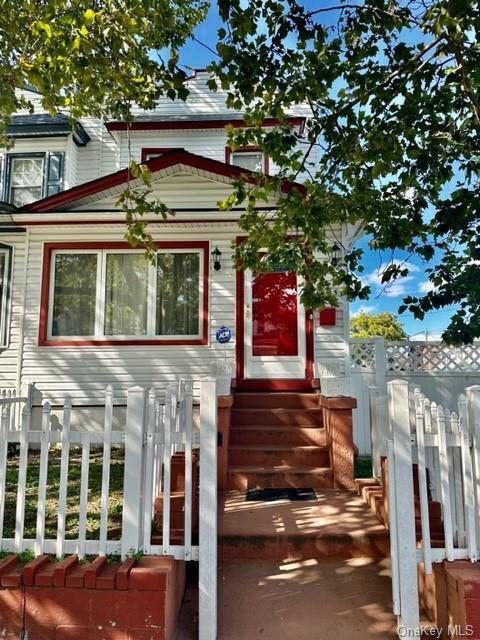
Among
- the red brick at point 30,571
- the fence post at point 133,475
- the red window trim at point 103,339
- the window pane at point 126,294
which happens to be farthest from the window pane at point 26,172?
the red brick at point 30,571

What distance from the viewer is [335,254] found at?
22.9 feet

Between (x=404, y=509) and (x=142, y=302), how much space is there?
577 centimetres

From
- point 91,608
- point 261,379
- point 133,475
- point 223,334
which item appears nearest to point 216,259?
point 223,334

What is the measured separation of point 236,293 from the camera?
23.6 ft

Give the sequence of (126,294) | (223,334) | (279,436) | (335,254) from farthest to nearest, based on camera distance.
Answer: (126,294) < (223,334) < (335,254) < (279,436)

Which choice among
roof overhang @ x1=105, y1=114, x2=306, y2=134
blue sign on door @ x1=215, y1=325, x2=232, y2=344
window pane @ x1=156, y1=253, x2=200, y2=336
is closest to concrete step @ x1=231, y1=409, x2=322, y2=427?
blue sign on door @ x1=215, y1=325, x2=232, y2=344

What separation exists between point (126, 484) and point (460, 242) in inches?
183

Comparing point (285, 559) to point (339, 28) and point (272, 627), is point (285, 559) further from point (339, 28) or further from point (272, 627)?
point (339, 28)

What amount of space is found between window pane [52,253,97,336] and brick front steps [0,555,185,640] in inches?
208

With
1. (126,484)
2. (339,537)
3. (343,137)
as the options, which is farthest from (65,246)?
(339,537)

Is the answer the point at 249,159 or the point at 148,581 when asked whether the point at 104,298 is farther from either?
the point at 148,581

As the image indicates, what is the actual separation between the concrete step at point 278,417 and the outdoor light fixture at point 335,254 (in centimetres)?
249

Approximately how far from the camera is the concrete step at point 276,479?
15.0ft

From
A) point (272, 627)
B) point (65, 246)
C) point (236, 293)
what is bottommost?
point (272, 627)
